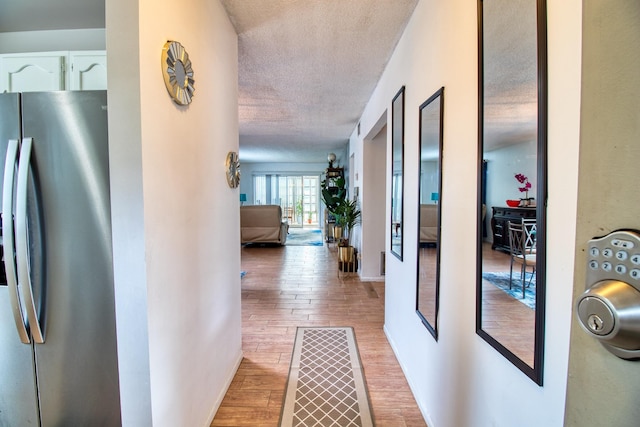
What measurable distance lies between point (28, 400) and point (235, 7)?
7.63 feet

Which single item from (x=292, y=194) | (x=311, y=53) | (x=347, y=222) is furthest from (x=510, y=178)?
(x=292, y=194)

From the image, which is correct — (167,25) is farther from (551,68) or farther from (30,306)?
(551,68)

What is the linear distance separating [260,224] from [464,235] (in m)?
6.53

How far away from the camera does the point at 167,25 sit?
122cm

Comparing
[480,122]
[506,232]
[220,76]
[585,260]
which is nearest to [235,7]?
[220,76]

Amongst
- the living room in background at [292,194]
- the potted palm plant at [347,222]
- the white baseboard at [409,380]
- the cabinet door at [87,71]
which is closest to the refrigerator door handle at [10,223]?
the cabinet door at [87,71]

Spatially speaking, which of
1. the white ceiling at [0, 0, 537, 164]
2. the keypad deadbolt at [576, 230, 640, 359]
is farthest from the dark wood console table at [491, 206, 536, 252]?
the keypad deadbolt at [576, 230, 640, 359]

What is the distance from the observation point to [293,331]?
113 inches

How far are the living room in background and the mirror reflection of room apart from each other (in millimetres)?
10306

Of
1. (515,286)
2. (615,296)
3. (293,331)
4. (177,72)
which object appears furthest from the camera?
(293,331)

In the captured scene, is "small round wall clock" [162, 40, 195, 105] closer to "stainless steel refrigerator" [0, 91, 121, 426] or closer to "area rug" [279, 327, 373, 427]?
"stainless steel refrigerator" [0, 91, 121, 426]

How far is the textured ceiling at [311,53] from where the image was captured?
6.30 feet

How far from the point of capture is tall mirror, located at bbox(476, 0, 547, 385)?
82cm

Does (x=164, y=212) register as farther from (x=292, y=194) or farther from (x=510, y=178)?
(x=292, y=194)
